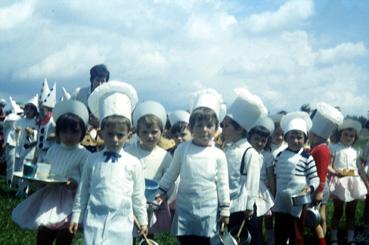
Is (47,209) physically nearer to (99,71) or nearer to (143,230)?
(143,230)

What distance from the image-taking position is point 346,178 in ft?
29.0

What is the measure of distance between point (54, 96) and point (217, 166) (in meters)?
2.24

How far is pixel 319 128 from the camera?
763cm

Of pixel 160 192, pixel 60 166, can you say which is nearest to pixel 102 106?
pixel 60 166

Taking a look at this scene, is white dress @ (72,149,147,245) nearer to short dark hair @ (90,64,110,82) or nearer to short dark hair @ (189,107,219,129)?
short dark hair @ (189,107,219,129)

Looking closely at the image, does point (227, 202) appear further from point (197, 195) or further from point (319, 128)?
point (319, 128)

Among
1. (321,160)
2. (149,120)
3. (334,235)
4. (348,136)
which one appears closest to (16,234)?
(149,120)

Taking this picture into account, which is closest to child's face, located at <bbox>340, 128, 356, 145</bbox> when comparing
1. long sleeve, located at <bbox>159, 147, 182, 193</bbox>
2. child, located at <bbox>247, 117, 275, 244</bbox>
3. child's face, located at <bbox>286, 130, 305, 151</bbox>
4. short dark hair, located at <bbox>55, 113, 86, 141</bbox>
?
child, located at <bbox>247, 117, 275, 244</bbox>

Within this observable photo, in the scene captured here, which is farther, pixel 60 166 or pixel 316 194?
pixel 316 194

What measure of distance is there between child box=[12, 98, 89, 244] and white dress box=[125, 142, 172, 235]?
0.61 meters

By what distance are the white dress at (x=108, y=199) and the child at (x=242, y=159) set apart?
1.46m

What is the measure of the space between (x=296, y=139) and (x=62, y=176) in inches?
121

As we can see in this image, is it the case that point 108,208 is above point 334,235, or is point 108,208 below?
above

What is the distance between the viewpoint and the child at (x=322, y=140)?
7207 millimetres
